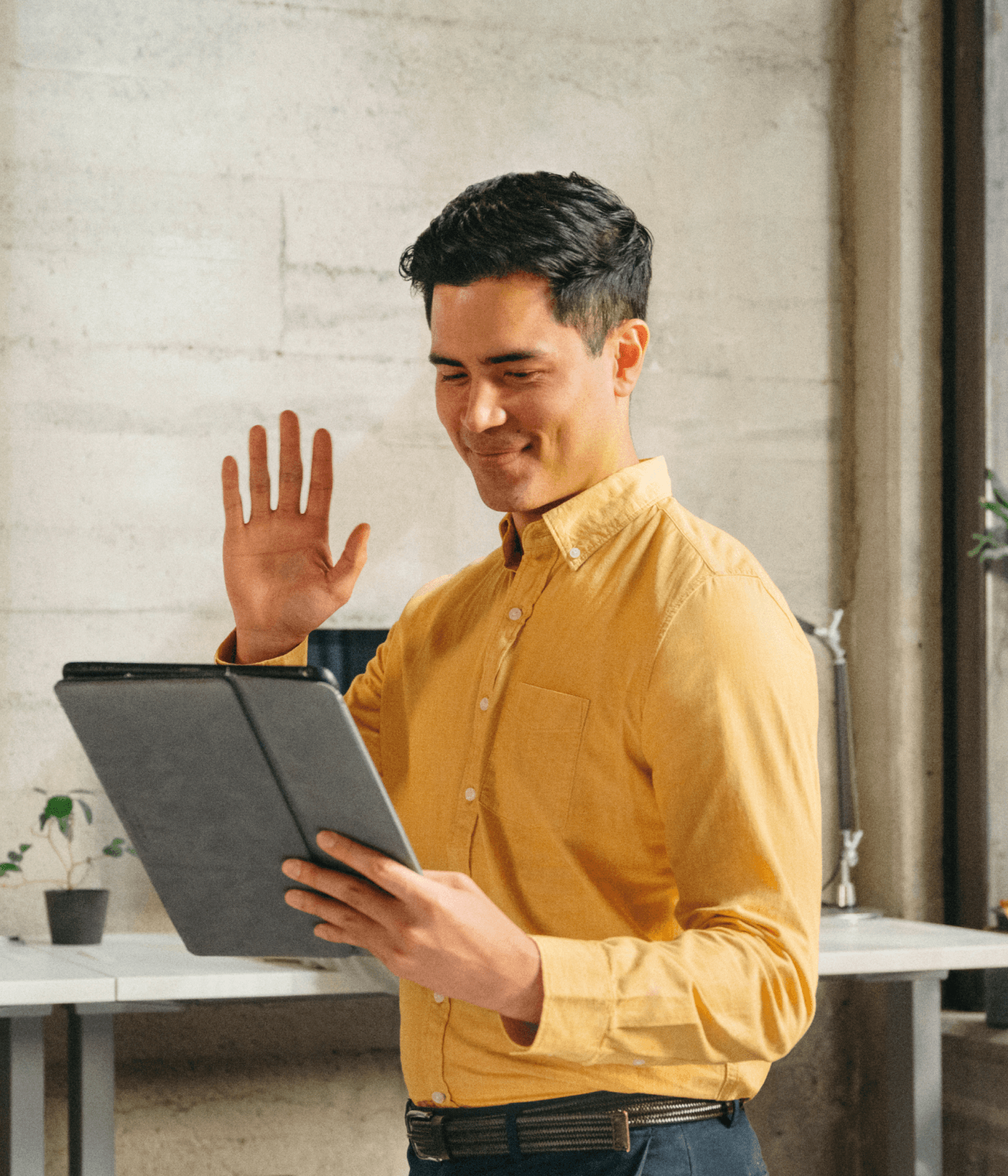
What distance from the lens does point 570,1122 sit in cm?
96

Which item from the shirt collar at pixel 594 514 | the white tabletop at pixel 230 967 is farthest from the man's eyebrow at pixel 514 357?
the white tabletop at pixel 230 967

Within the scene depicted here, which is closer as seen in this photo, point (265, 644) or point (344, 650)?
point (265, 644)

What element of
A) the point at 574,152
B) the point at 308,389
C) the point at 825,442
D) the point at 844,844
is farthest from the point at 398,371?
the point at 844,844

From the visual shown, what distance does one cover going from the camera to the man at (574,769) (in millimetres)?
793

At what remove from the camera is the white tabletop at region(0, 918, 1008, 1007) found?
2002 millimetres

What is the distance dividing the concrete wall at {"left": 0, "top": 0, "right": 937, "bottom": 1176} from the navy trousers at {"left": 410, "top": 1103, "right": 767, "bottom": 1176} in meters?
1.85

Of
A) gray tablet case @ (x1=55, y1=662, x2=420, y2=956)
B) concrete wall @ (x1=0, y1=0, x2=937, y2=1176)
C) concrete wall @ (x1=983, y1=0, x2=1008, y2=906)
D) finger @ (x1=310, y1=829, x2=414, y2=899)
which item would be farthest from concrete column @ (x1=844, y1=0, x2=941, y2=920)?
finger @ (x1=310, y1=829, x2=414, y2=899)

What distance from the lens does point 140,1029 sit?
8.70 feet

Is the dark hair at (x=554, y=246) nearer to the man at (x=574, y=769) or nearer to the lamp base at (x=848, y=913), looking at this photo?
the man at (x=574, y=769)

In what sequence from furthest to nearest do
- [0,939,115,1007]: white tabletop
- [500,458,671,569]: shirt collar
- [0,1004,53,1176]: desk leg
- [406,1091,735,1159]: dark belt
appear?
[0,1004,53,1176]: desk leg < [0,939,115,1007]: white tabletop < [500,458,671,569]: shirt collar < [406,1091,735,1159]: dark belt

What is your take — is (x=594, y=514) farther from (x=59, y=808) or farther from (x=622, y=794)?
(x=59, y=808)

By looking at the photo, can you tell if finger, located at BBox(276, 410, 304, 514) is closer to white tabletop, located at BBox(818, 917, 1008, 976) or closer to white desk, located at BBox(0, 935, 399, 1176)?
white desk, located at BBox(0, 935, 399, 1176)

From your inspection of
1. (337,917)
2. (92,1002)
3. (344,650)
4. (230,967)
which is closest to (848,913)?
(344,650)

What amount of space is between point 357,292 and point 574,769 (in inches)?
80.6
